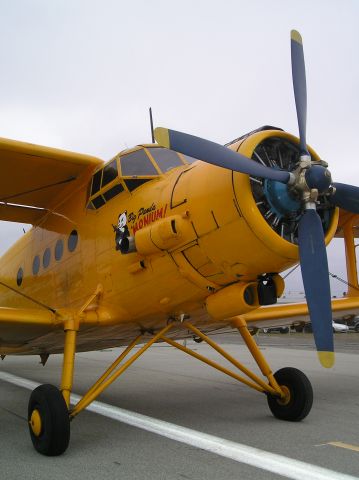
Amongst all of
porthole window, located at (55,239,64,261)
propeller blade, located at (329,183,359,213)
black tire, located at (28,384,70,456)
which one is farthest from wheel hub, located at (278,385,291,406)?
porthole window, located at (55,239,64,261)

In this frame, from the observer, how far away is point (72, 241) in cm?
756

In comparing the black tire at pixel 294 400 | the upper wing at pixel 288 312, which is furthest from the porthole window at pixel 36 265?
the black tire at pixel 294 400

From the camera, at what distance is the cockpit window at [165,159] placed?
6.31 meters

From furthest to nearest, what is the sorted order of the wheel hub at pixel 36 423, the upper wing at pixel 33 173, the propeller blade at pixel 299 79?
the upper wing at pixel 33 173, the propeller blade at pixel 299 79, the wheel hub at pixel 36 423

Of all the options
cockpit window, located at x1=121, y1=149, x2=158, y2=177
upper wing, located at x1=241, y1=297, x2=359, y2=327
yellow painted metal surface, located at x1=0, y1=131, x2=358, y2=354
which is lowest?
upper wing, located at x1=241, y1=297, x2=359, y2=327

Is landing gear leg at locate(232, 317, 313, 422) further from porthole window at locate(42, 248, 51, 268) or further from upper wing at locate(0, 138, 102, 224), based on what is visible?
upper wing at locate(0, 138, 102, 224)

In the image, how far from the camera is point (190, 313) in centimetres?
642

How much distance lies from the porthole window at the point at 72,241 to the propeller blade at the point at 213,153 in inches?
128

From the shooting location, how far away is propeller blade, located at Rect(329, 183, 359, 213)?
17.4 ft

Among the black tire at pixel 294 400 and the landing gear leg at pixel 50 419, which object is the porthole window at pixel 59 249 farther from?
the black tire at pixel 294 400

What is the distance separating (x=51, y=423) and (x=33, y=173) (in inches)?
165

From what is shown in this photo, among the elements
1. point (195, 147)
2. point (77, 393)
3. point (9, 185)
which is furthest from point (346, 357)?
point (195, 147)

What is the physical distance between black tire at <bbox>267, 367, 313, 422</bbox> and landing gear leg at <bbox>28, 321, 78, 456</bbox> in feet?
9.74

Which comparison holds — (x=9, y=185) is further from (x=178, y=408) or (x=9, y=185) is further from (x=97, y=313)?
(x=178, y=408)
